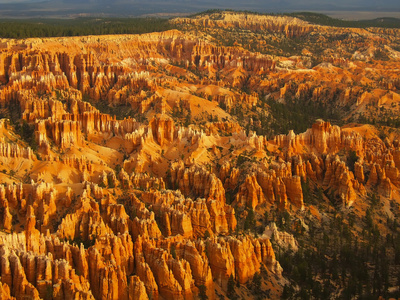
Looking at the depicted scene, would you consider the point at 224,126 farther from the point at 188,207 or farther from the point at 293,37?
the point at 293,37

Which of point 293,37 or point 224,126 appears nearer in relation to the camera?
point 224,126

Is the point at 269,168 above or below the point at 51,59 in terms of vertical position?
below

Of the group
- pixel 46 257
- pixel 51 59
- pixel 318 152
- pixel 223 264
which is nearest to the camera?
pixel 46 257

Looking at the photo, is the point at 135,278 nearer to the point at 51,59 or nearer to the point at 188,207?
the point at 188,207

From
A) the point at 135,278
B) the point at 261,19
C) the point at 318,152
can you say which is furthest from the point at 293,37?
the point at 135,278

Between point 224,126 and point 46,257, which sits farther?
point 224,126

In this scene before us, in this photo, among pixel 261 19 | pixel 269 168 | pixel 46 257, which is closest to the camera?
pixel 46 257

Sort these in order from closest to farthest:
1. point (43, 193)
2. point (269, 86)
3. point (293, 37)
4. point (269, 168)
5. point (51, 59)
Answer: point (43, 193) < point (269, 168) < point (51, 59) < point (269, 86) < point (293, 37)

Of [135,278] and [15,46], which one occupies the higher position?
[15,46]

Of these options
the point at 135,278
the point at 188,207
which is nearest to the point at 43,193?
the point at 188,207
